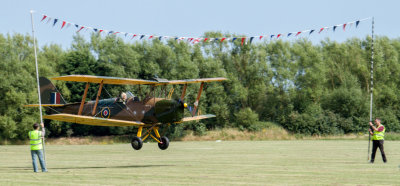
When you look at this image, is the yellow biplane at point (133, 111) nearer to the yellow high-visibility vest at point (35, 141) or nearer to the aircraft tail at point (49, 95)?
the aircraft tail at point (49, 95)

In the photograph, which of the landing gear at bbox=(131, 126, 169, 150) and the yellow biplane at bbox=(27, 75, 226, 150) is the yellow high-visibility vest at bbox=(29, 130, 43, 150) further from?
the landing gear at bbox=(131, 126, 169, 150)

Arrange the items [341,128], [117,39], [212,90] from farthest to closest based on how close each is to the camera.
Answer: [117,39] → [212,90] → [341,128]

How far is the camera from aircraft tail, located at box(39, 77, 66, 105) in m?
32.1

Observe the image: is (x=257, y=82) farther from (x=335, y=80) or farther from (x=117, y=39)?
(x=117, y=39)

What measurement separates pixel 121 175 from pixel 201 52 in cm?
6288

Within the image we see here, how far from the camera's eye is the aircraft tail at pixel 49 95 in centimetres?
3207

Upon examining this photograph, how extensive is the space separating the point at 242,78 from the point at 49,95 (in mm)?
52393

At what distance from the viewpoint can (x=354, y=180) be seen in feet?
52.5

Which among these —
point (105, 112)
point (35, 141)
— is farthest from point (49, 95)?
point (35, 141)

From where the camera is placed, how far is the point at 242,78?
271 feet

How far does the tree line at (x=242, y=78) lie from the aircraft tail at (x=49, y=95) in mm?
34422

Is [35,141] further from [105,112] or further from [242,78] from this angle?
[242,78]

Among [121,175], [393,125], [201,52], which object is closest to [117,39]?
[201,52]

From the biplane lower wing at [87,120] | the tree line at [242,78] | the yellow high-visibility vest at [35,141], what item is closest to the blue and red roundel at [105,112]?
the biplane lower wing at [87,120]
